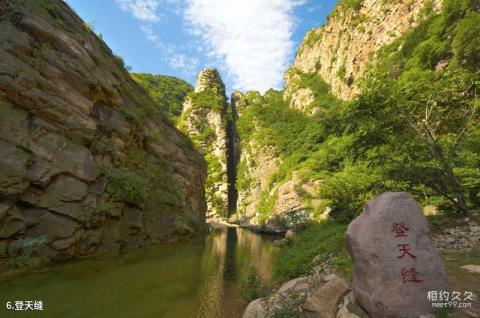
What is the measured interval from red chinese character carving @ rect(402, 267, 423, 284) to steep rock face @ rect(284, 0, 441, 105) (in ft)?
124

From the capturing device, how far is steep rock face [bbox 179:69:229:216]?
6494cm

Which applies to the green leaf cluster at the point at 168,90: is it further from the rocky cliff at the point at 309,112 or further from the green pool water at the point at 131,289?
the green pool water at the point at 131,289

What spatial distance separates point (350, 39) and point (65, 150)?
5878 centimetres

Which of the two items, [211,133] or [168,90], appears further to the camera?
[168,90]

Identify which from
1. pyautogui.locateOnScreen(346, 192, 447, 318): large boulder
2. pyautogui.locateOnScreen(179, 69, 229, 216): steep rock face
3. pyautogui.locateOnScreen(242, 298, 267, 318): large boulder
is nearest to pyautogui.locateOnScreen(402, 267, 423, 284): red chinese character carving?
pyautogui.locateOnScreen(346, 192, 447, 318): large boulder

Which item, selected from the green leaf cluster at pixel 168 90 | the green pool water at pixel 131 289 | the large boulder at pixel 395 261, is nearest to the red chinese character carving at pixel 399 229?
the large boulder at pixel 395 261

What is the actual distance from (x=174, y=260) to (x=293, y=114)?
2406 inches

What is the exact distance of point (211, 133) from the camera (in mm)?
72000

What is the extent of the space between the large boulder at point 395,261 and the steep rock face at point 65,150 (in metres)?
12.7

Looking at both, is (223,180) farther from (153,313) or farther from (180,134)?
(153,313)

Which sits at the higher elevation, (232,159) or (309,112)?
(309,112)

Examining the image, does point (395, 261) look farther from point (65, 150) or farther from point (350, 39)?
point (350, 39)

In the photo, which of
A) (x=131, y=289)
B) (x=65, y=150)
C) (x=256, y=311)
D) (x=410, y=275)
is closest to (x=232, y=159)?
(x=65, y=150)

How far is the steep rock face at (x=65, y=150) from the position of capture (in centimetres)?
1171
